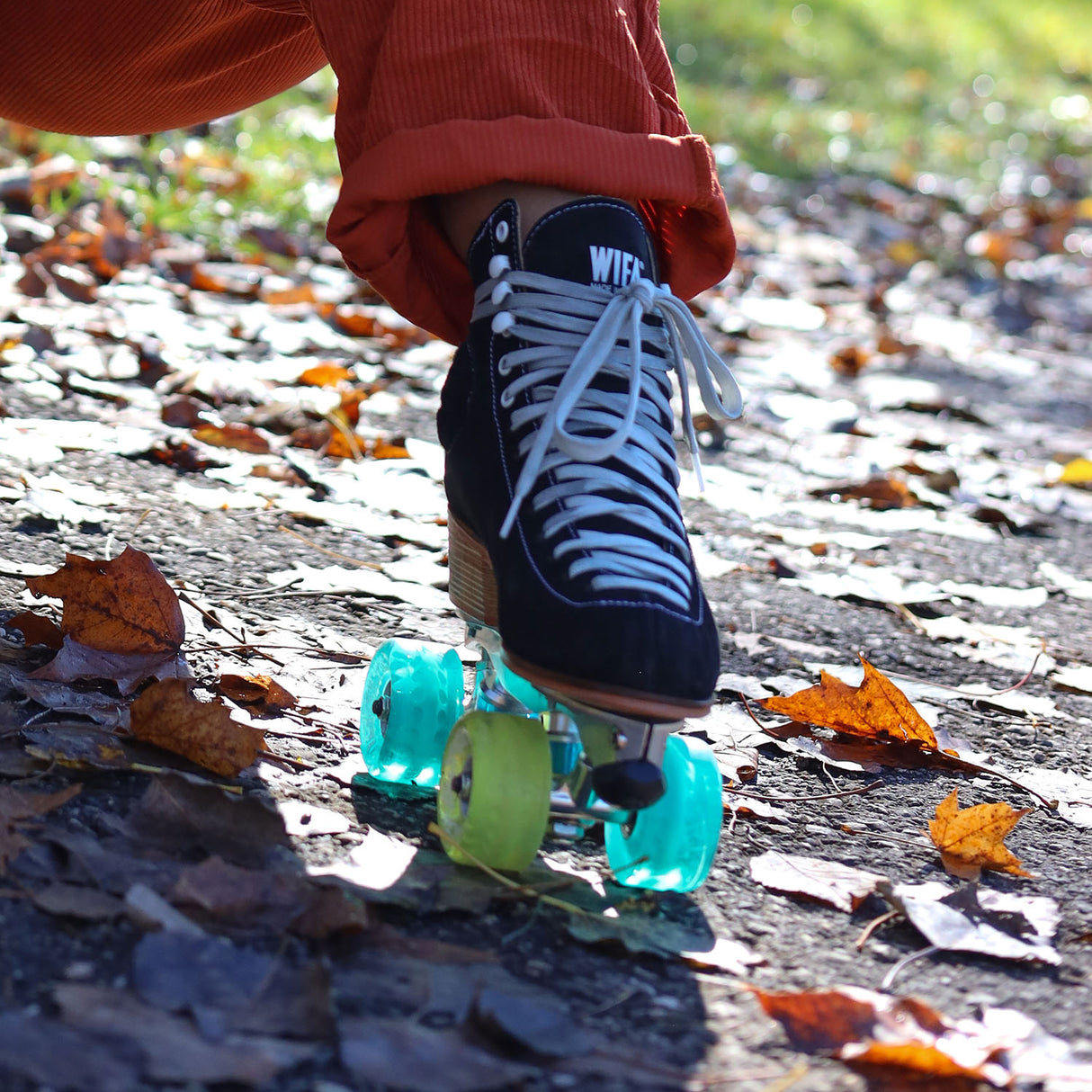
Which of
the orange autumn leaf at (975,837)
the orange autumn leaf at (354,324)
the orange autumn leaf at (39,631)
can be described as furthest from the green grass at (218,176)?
the orange autumn leaf at (975,837)

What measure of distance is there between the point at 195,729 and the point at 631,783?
19.0 inches

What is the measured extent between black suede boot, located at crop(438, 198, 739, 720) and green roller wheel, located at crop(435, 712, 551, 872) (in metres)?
0.07

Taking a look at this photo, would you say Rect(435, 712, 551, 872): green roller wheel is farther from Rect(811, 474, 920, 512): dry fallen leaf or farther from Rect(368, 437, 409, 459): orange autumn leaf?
Rect(811, 474, 920, 512): dry fallen leaf

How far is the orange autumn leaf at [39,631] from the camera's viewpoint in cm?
163

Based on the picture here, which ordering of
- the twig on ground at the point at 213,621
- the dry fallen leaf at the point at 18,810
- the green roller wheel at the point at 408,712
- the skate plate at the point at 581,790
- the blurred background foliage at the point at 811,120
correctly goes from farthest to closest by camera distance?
the blurred background foliage at the point at 811,120
the twig on ground at the point at 213,621
the green roller wheel at the point at 408,712
the skate plate at the point at 581,790
the dry fallen leaf at the point at 18,810

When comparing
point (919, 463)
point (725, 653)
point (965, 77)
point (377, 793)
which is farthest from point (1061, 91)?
point (377, 793)

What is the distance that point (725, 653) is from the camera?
6.87ft

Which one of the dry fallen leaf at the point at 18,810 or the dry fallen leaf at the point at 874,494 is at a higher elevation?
the dry fallen leaf at the point at 874,494

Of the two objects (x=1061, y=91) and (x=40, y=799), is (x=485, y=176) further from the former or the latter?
(x=1061, y=91)

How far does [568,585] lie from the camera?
1.31 meters

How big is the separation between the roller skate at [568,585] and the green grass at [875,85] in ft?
19.0

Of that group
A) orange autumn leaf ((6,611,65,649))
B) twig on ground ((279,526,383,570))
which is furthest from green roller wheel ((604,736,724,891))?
twig on ground ((279,526,383,570))

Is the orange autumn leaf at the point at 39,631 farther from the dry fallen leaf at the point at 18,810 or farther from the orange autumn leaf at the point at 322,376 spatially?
the orange autumn leaf at the point at 322,376

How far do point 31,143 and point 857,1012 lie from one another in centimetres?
412
